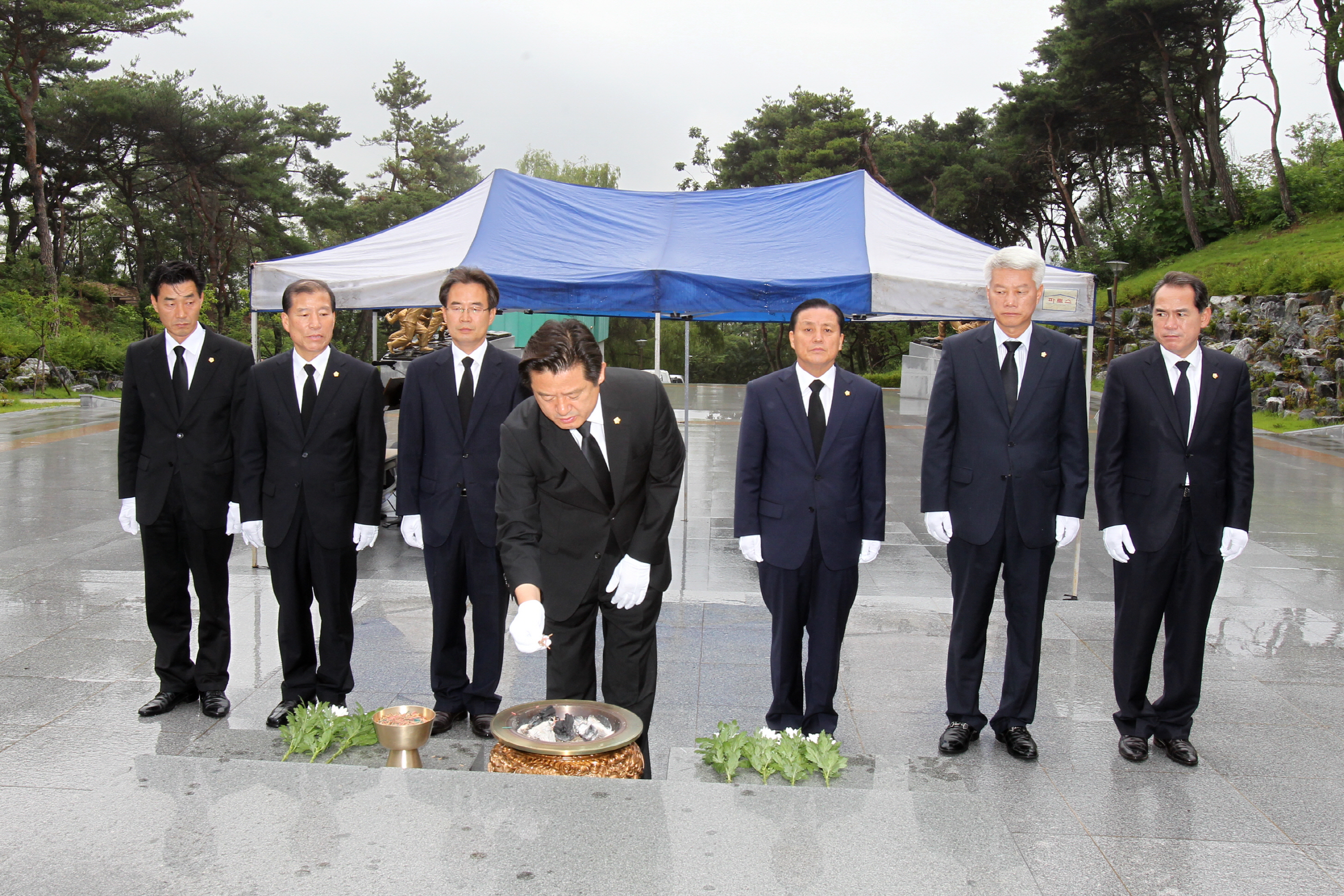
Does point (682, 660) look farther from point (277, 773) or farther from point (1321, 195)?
point (1321, 195)

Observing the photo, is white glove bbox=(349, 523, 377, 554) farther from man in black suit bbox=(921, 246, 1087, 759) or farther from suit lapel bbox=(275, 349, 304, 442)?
man in black suit bbox=(921, 246, 1087, 759)

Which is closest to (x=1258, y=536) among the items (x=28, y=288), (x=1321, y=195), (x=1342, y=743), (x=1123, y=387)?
(x=1342, y=743)

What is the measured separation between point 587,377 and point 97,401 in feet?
78.8

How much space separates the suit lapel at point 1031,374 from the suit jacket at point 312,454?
8.21 ft

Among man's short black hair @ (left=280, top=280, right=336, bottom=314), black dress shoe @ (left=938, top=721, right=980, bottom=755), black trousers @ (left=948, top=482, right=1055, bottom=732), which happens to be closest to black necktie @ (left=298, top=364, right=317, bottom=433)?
man's short black hair @ (left=280, top=280, right=336, bottom=314)

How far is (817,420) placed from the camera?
3814 mm

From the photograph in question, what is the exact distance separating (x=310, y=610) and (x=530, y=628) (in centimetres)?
175

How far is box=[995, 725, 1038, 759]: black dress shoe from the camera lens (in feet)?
12.3

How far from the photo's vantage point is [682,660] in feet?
16.2

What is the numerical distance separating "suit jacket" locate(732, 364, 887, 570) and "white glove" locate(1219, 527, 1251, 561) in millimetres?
1269

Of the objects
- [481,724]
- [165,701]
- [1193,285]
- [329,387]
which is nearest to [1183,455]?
[1193,285]

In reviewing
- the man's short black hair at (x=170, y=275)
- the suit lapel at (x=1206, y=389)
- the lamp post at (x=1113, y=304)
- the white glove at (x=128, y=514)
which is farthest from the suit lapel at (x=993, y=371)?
the lamp post at (x=1113, y=304)

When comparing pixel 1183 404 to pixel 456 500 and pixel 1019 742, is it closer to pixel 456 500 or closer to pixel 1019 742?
pixel 1019 742

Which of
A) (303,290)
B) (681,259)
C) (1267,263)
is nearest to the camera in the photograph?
(303,290)
